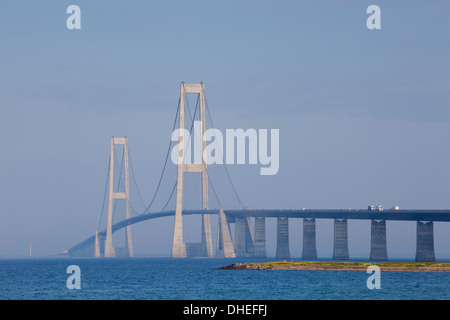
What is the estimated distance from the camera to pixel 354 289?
Result: 211ft

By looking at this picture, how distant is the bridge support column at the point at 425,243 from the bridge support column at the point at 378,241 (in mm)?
6352

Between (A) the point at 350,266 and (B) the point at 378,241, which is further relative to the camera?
(B) the point at 378,241

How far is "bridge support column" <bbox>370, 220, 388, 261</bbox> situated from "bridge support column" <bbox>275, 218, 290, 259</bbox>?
16000 mm

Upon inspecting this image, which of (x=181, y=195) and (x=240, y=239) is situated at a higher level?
(x=181, y=195)

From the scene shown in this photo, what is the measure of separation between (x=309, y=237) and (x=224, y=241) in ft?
54.4

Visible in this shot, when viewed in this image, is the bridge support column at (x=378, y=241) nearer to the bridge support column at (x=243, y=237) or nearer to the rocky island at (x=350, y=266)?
the bridge support column at (x=243, y=237)

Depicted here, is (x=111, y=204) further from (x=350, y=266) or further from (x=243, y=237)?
(x=350, y=266)

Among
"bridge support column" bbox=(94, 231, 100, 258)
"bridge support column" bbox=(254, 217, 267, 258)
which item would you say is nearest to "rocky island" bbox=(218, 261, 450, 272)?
"bridge support column" bbox=(254, 217, 267, 258)

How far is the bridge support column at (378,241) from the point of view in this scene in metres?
139

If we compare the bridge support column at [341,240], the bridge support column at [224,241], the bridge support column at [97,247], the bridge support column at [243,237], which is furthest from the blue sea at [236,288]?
the bridge support column at [97,247]

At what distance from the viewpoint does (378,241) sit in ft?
460

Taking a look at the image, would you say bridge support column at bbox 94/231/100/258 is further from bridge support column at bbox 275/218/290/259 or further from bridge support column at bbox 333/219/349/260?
bridge support column at bbox 333/219/349/260

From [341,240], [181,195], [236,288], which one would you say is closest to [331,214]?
[341,240]
